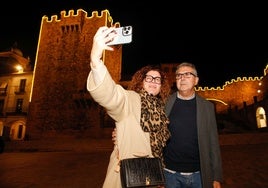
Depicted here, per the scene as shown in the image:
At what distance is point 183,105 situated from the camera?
8.77 feet

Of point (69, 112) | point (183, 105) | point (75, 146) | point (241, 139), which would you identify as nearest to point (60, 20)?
point (69, 112)

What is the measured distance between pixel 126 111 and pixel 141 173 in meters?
0.47

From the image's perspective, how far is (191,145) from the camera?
248cm

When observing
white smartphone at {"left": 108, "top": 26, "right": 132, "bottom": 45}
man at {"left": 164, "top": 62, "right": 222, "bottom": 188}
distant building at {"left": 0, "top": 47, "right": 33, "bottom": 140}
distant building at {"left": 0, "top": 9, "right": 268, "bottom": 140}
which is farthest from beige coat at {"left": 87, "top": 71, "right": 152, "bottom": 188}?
distant building at {"left": 0, "top": 47, "right": 33, "bottom": 140}

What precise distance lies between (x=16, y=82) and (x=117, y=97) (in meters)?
30.2

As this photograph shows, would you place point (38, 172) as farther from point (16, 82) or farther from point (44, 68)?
point (16, 82)

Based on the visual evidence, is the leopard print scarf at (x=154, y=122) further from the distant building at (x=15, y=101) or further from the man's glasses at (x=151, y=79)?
the distant building at (x=15, y=101)

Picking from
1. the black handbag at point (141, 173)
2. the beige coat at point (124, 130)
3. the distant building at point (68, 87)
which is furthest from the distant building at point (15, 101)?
the black handbag at point (141, 173)

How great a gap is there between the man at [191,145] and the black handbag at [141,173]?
0.74m

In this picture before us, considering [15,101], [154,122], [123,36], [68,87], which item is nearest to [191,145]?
[154,122]

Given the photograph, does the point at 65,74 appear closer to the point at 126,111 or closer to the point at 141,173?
the point at 126,111

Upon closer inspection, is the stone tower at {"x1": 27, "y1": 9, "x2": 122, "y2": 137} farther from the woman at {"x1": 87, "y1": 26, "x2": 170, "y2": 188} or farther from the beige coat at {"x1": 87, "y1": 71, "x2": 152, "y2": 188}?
the beige coat at {"x1": 87, "y1": 71, "x2": 152, "y2": 188}

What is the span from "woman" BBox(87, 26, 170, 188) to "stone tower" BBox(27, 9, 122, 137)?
19291mm

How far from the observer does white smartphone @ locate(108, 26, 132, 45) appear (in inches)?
65.9
